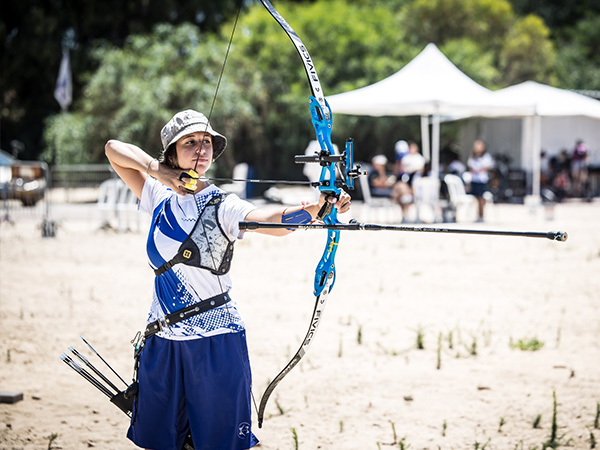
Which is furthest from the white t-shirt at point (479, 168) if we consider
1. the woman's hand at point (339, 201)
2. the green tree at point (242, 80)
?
the woman's hand at point (339, 201)

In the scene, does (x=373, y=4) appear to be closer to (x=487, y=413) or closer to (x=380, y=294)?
(x=380, y=294)

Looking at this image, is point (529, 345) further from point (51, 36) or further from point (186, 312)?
point (51, 36)

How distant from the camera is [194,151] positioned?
9.33ft

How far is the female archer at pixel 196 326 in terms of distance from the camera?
2.69m

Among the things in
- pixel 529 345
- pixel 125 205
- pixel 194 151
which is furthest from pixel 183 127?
pixel 125 205

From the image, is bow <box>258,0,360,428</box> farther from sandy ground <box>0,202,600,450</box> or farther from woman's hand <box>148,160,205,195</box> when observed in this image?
sandy ground <box>0,202,600,450</box>

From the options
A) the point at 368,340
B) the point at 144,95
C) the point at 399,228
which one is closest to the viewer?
the point at 399,228

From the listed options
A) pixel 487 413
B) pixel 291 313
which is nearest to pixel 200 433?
pixel 487 413

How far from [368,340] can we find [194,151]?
3.62m

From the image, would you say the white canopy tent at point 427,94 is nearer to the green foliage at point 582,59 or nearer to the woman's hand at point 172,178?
the woman's hand at point 172,178

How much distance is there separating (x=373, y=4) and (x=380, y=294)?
95.7 feet

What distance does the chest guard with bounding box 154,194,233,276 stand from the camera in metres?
2.69

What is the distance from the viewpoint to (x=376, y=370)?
5.31 metres

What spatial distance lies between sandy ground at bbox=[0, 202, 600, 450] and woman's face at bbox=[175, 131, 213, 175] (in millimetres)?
1511
